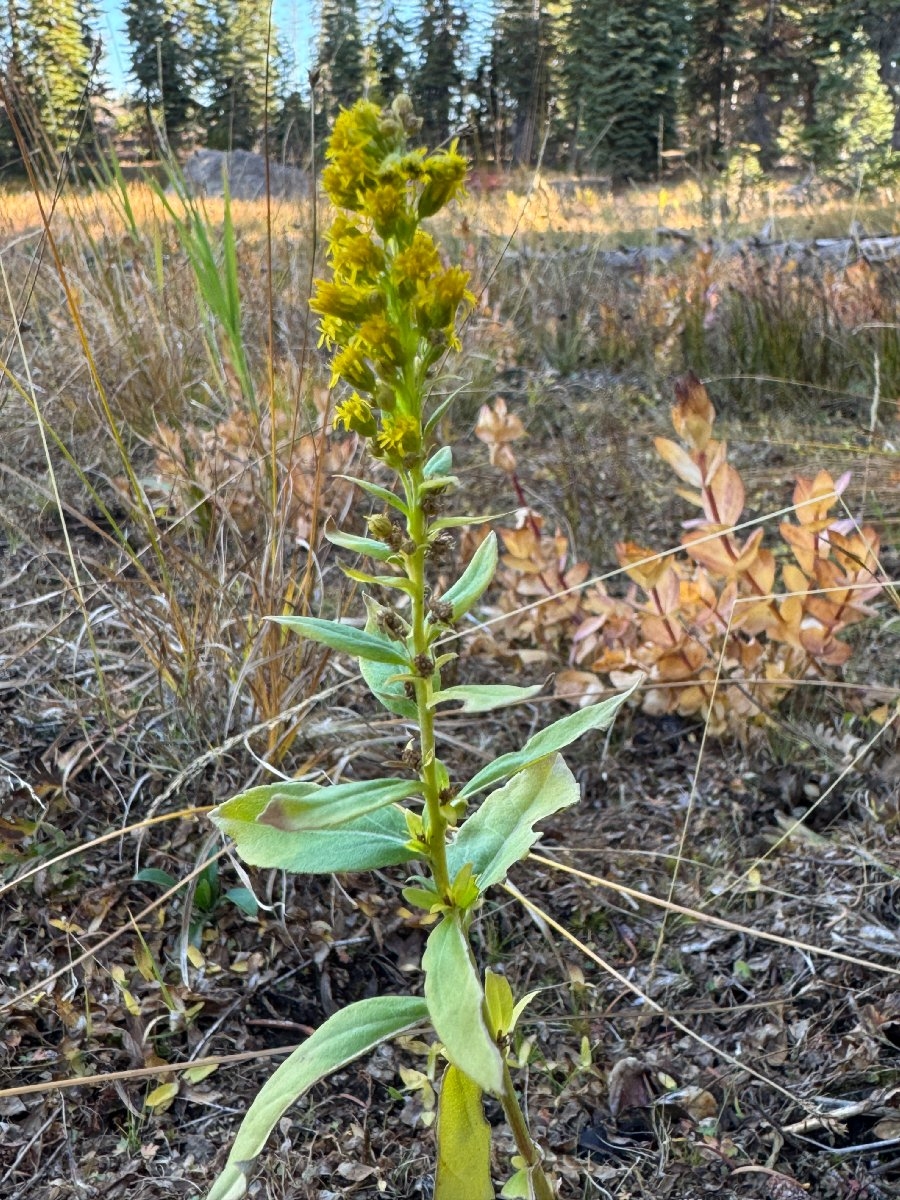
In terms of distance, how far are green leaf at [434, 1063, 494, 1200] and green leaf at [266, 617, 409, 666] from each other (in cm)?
38

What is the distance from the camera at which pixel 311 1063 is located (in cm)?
79

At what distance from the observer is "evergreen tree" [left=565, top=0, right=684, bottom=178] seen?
19141 millimetres

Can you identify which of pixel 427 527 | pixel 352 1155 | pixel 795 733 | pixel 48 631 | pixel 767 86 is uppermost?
pixel 767 86

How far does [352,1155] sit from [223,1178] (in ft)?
1.11

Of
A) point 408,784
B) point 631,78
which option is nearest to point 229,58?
point 408,784

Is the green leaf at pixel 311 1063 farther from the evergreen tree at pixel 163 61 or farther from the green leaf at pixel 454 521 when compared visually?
the evergreen tree at pixel 163 61

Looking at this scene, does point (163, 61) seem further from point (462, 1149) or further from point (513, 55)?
point (513, 55)

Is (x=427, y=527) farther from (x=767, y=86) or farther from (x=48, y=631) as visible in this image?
(x=767, y=86)

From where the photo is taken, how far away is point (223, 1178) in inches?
30.9

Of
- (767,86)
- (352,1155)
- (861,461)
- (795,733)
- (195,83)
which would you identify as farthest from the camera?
(767,86)

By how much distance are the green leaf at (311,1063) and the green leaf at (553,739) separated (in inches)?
8.1

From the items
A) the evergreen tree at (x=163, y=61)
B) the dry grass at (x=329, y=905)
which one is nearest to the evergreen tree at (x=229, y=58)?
the evergreen tree at (x=163, y=61)

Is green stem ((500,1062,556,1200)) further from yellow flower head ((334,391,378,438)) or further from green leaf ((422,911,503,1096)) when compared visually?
yellow flower head ((334,391,378,438))

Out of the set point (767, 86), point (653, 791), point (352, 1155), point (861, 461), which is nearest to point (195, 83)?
point (861, 461)
